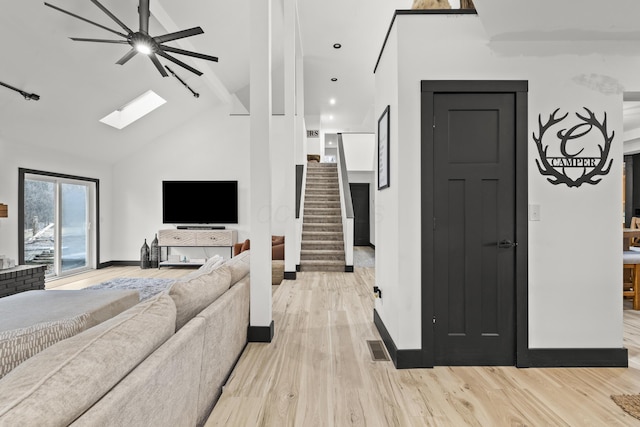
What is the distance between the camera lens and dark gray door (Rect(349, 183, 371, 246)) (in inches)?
389

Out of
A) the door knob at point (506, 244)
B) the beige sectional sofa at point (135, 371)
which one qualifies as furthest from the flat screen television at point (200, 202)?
the door knob at point (506, 244)

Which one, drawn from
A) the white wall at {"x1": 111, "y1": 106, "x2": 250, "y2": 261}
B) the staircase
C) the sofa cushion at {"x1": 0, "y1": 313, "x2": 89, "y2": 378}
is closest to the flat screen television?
the white wall at {"x1": 111, "y1": 106, "x2": 250, "y2": 261}

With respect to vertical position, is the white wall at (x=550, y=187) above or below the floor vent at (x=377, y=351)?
above

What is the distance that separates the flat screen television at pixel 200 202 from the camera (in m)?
7.07

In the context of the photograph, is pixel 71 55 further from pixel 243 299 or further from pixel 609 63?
pixel 609 63

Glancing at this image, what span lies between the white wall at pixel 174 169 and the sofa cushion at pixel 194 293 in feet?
16.9

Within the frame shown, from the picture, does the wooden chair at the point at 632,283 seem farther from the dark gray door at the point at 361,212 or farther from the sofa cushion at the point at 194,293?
the dark gray door at the point at 361,212

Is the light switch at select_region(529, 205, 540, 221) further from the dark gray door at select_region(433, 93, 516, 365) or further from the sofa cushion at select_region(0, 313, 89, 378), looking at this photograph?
the sofa cushion at select_region(0, 313, 89, 378)

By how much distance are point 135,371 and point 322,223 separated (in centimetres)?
585

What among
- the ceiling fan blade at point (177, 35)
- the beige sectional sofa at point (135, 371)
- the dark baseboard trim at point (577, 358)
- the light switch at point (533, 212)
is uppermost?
the ceiling fan blade at point (177, 35)

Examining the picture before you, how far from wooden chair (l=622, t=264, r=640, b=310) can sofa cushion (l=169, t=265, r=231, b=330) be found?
175 inches

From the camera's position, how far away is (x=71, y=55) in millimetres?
3932

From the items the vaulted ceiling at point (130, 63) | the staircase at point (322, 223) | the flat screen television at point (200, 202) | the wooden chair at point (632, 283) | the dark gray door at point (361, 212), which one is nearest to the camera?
the vaulted ceiling at point (130, 63)

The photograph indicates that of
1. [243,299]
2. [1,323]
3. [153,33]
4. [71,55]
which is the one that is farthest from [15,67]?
[243,299]
